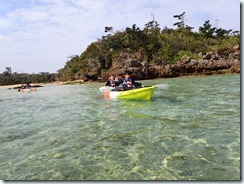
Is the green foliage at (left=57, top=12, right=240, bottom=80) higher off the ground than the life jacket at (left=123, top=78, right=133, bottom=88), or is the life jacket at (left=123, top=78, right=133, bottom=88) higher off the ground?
the green foliage at (left=57, top=12, right=240, bottom=80)

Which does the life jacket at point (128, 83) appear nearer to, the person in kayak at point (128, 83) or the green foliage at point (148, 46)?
the person in kayak at point (128, 83)

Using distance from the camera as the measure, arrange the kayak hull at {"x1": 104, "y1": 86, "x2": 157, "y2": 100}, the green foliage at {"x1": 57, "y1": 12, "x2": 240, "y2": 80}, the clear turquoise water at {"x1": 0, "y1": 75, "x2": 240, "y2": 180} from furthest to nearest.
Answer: the green foliage at {"x1": 57, "y1": 12, "x2": 240, "y2": 80} < the kayak hull at {"x1": 104, "y1": 86, "x2": 157, "y2": 100} < the clear turquoise water at {"x1": 0, "y1": 75, "x2": 240, "y2": 180}

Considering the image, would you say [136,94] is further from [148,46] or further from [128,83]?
[148,46]

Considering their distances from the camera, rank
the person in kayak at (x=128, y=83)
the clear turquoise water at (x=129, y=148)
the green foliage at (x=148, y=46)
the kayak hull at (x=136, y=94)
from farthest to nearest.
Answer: the green foliage at (x=148, y=46), the person in kayak at (x=128, y=83), the kayak hull at (x=136, y=94), the clear turquoise water at (x=129, y=148)

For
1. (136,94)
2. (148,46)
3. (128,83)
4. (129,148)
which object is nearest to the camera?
(129,148)

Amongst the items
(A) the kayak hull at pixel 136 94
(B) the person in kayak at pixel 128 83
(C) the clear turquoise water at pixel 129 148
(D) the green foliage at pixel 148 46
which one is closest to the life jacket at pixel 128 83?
(B) the person in kayak at pixel 128 83

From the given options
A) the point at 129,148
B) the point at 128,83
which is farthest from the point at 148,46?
the point at 129,148

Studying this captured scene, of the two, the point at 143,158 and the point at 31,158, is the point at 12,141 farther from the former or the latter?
the point at 143,158

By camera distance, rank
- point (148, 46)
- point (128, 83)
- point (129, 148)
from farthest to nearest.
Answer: point (148, 46)
point (128, 83)
point (129, 148)

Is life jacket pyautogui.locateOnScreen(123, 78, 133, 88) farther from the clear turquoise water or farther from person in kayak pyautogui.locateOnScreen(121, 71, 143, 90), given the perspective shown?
the clear turquoise water

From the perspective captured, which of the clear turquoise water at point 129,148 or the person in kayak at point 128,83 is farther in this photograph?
the person in kayak at point 128,83

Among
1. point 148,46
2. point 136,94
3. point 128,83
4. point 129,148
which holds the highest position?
point 148,46

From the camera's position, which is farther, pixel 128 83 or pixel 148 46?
pixel 148 46

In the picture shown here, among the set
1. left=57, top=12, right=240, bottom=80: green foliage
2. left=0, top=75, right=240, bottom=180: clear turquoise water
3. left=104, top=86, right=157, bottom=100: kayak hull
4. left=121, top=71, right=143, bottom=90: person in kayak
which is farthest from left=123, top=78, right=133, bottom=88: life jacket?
left=57, top=12, right=240, bottom=80: green foliage
